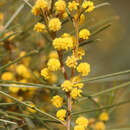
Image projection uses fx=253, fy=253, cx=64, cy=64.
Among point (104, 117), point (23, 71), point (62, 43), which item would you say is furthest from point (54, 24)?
point (104, 117)

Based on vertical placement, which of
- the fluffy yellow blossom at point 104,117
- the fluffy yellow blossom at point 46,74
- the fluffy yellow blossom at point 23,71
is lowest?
the fluffy yellow blossom at point 104,117

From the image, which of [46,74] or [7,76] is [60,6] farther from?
[7,76]

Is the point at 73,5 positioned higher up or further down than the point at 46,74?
higher up

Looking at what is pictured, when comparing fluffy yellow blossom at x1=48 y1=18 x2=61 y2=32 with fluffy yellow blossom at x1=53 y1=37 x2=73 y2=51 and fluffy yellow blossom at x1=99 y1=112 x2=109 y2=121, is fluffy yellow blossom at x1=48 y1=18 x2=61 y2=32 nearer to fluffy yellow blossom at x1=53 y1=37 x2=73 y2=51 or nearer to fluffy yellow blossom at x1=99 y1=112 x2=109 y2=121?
fluffy yellow blossom at x1=53 y1=37 x2=73 y2=51

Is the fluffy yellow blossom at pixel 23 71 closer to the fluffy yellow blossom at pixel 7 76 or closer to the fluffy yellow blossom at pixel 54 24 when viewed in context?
the fluffy yellow blossom at pixel 7 76

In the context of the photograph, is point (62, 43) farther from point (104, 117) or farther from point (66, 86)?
point (104, 117)

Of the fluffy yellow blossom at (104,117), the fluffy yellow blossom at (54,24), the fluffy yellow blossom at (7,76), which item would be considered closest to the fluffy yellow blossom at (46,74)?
the fluffy yellow blossom at (54,24)

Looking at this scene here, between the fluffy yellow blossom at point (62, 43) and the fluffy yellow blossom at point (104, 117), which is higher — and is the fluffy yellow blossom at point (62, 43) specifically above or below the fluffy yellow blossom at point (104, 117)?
above

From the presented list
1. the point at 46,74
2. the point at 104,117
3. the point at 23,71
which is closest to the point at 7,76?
the point at 23,71

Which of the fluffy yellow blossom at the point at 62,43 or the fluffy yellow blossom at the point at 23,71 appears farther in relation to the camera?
the fluffy yellow blossom at the point at 23,71

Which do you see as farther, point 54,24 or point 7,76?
point 7,76

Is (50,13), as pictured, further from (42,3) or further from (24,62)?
(24,62)

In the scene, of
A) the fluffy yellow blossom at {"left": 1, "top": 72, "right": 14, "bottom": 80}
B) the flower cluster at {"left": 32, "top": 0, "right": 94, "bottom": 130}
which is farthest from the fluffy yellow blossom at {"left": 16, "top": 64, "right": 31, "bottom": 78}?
the flower cluster at {"left": 32, "top": 0, "right": 94, "bottom": 130}

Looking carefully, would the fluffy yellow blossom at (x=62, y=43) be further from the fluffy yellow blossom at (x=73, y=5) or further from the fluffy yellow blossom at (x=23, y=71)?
the fluffy yellow blossom at (x=23, y=71)
